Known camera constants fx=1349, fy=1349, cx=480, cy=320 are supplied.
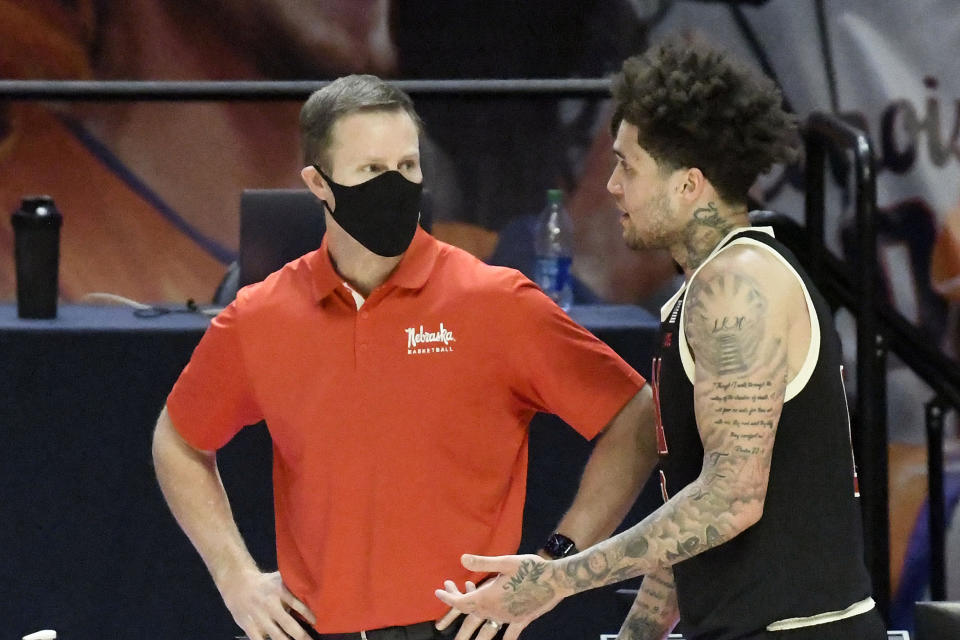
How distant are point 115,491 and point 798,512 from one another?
204 cm

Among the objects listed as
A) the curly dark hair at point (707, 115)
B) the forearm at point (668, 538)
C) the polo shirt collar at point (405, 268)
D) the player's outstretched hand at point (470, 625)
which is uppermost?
the curly dark hair at point (707, 115)

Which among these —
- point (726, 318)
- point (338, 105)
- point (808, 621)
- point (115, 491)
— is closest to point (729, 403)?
point (726, 318)

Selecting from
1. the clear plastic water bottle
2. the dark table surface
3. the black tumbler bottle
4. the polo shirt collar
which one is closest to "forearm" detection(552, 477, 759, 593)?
the polo shirt collar

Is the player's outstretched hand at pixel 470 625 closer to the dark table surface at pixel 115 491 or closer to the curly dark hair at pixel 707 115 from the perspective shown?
the curly dark hair at pixel 707 115

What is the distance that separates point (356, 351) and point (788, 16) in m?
2.90

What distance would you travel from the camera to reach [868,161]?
3.43 meters

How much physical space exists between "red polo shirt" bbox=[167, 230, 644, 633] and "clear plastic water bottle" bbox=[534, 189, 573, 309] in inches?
64.2

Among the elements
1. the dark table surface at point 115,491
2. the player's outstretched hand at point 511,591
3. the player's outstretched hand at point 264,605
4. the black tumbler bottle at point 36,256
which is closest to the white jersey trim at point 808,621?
the player's outstretched hand at point 511,591

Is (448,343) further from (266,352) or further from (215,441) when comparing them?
(215,441)

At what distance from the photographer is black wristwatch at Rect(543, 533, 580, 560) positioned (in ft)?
7.08

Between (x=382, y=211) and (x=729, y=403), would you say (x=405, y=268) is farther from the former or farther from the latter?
(x=729, y=403)

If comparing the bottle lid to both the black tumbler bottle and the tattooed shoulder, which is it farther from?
the tattooed shoulder

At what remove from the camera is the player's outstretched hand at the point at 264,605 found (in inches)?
83.6

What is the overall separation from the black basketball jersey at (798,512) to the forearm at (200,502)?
2.56ft
